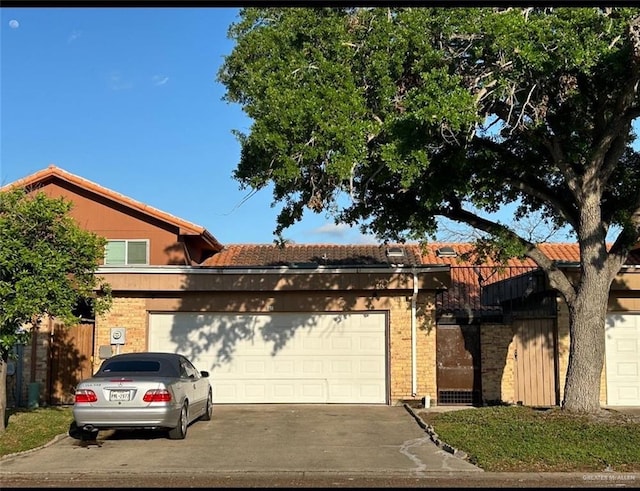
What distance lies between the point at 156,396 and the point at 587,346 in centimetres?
766

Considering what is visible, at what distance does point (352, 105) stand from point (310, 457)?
5423 mm

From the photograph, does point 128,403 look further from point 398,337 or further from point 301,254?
point 301,254

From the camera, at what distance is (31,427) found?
Result: 43.4 ft

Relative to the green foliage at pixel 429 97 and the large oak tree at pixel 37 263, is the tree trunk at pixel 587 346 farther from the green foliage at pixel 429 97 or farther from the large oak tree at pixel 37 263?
the large oak tree at pixel 37 263

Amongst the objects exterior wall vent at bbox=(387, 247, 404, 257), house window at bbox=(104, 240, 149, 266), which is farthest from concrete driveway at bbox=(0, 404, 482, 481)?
house window at bbox=(104, 240, 149, 266)

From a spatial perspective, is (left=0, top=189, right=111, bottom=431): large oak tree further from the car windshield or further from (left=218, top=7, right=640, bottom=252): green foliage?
(left=218, top=7, right=640, bottom=252): green foliage

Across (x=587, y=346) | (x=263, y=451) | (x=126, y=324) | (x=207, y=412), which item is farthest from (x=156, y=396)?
(x=587, y=346)

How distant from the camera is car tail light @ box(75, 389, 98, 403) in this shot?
37.4 ft

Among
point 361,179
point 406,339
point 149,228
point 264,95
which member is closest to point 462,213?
point 361,179

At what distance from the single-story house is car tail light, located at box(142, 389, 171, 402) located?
6.06 metres

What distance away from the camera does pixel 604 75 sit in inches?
473

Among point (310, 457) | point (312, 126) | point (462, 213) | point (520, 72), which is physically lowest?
point (310, 457)

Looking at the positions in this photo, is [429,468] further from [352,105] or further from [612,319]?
[612,319]

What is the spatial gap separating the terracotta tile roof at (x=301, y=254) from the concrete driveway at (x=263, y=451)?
9139 millimetres
